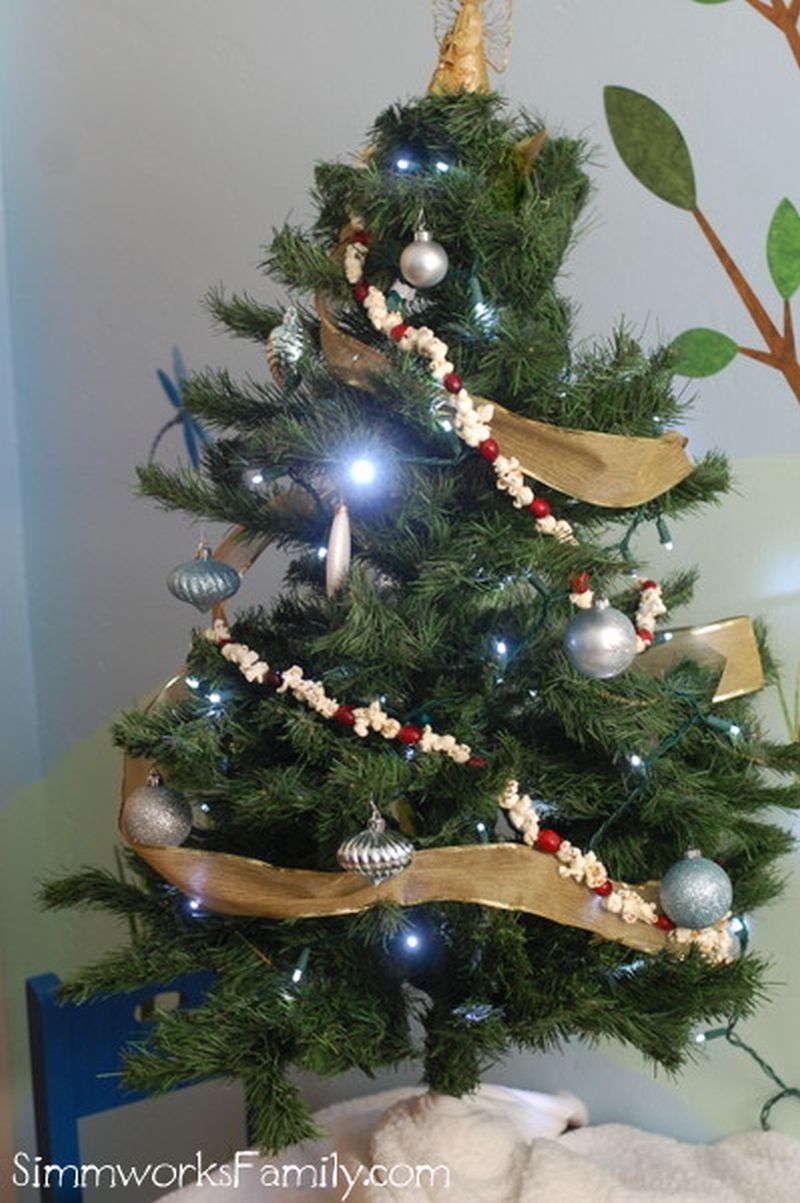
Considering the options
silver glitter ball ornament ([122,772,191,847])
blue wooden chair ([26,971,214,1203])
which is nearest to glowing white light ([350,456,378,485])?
silver glitter ball ornament ([122,772,191,847])

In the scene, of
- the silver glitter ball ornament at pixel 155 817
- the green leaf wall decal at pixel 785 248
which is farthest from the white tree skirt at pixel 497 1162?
the green leaf wall decal at pixel 785 248

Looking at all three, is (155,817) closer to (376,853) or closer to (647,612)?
(376,853)

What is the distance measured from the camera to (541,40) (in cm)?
101

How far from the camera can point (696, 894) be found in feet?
2.38

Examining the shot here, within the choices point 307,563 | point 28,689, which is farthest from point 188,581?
point 28,689

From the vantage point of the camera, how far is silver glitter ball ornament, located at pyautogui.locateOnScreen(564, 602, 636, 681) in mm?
681

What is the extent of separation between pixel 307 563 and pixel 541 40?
52 centimetres

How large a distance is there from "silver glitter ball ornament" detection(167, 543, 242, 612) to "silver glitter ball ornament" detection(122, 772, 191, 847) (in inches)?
4.9

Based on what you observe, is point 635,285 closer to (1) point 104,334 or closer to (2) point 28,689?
(1) point 104,334

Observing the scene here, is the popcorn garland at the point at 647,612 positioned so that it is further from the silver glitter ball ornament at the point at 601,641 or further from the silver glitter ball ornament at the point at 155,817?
the silver glitter ball ornament at the point at 155,817

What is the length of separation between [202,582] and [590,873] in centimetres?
30

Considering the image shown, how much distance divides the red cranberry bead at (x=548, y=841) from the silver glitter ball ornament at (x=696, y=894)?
0.07 m

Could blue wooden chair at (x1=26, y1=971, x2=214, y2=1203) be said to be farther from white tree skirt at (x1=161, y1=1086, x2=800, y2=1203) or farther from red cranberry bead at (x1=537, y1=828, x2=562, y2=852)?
red cranberry bead at (x1=537, y1=828, x2=562, y2=852)

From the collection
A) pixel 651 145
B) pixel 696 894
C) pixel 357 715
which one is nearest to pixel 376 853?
pixel 357 715
